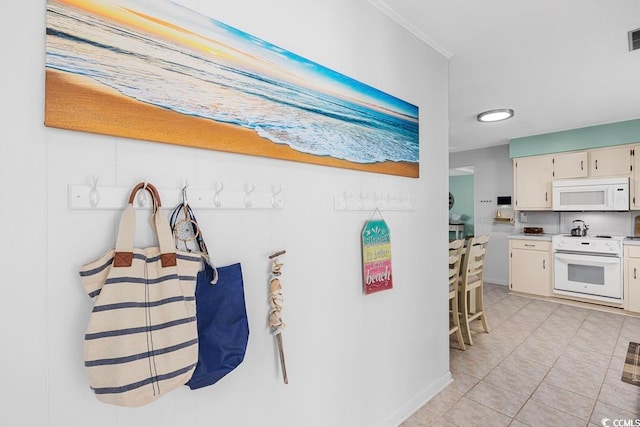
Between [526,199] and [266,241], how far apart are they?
511 centimetres

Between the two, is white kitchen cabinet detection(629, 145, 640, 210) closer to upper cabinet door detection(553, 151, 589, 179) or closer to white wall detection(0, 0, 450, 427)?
upper cabinet door detection(553, 151, 589, 179)

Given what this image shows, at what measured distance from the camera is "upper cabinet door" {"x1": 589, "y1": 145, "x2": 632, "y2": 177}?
4152 millimetres

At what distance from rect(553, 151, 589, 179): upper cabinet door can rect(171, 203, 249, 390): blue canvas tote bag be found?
5.25 metres

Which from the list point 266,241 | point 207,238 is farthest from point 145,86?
point 266,241

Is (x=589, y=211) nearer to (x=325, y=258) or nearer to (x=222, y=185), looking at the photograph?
(x=325, y=258)

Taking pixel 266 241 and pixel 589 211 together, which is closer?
pixel 266 241

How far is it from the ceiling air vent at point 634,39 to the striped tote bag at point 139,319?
3127 mm

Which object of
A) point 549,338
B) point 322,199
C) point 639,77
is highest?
point 639,77

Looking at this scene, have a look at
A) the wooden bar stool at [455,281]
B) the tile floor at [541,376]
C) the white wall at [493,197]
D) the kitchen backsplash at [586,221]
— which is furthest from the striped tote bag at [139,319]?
the white wall at [493,197]

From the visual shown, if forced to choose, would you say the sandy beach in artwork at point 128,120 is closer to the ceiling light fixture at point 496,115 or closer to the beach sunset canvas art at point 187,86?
the beach sunset canvas art at point 187,86

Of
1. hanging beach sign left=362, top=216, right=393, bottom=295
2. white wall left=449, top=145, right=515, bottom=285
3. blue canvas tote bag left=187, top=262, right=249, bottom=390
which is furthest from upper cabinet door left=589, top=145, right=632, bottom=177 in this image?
blue canvas tote bag left=187, top=262, right=249, bottom=390

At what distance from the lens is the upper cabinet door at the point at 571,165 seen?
14.6 feet

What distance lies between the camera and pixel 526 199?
506cm

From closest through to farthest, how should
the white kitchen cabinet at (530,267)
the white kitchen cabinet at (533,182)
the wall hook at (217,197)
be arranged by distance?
1. the wall hook at (217,197)
2. the white kitchen cabinet at (530,267)
3. the white kitchen cabinet at (533,182)
